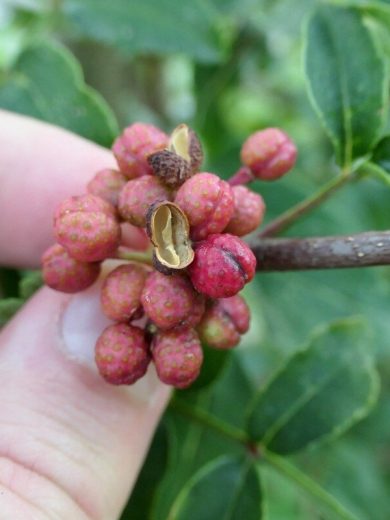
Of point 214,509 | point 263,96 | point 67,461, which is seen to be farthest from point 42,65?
point 263,96

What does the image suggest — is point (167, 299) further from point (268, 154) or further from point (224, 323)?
point (268, 154)

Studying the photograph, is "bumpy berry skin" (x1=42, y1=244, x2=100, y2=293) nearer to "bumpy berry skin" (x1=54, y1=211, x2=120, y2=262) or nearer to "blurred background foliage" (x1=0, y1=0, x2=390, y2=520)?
"bumpy berry skin" (x1=54, y1=211, x2=120, y2=262)

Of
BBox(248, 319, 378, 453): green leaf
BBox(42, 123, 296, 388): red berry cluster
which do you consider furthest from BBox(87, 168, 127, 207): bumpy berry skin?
BBox(248, 319, 378, 453): green leaf

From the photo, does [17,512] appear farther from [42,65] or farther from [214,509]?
[42,65]

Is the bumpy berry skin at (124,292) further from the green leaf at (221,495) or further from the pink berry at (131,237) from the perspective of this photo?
the green leaf at (221,495)

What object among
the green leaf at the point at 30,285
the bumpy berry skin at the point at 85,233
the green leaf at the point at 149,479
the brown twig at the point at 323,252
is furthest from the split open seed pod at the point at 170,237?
the green leaf at the point at 149,479
